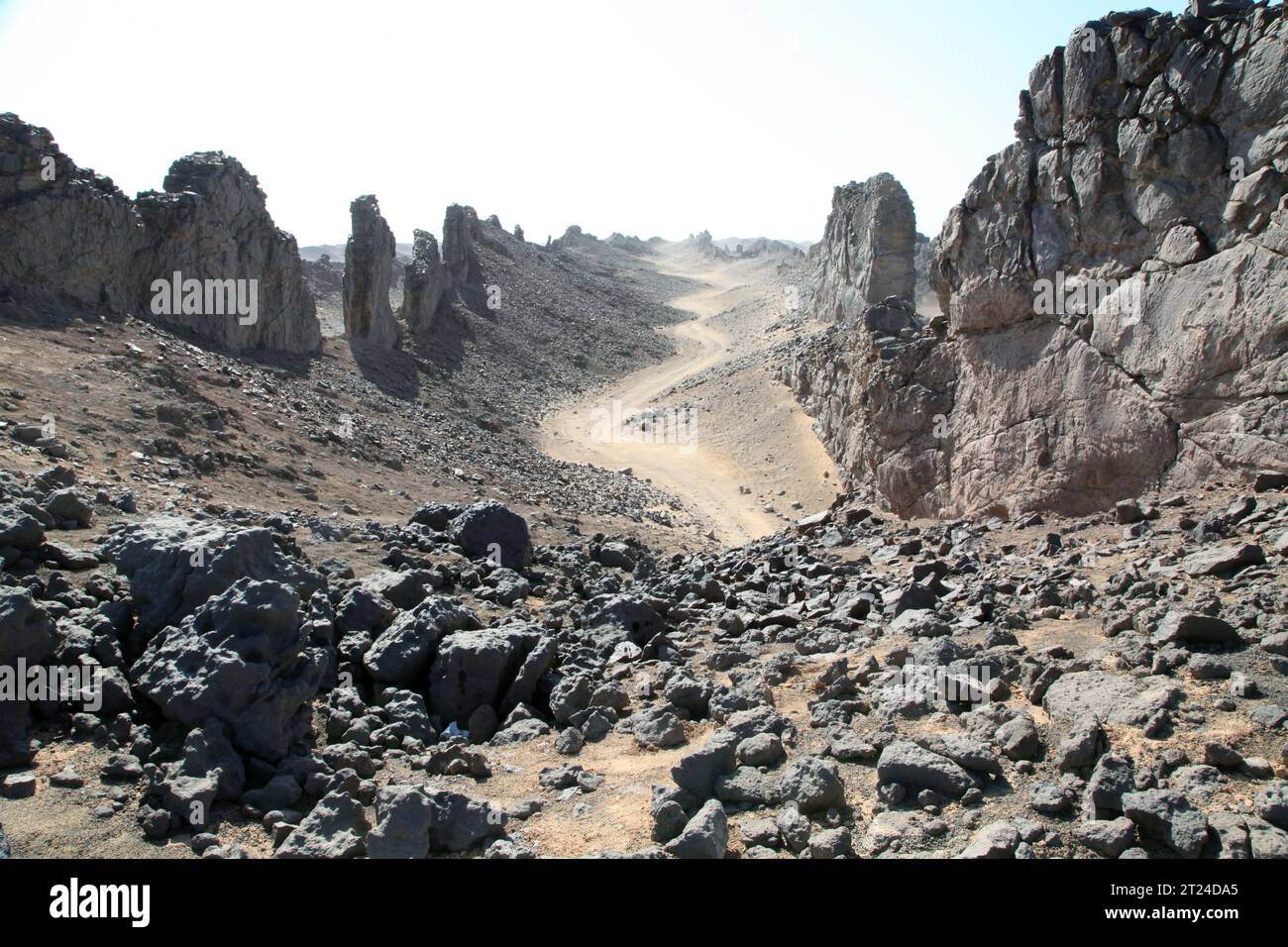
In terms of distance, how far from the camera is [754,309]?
67625 millimetres

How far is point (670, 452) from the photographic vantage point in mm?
35594

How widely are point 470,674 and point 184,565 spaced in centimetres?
285

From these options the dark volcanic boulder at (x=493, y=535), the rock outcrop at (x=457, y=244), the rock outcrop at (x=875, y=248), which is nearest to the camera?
the dark volcanic boulder at (x=493, y=535)

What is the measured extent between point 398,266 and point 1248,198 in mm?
61093

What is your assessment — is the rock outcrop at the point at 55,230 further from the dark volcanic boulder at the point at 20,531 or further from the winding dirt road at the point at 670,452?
the winding dirt road at the point at 670,452

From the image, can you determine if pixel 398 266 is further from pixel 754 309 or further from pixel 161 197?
pixel 161 197

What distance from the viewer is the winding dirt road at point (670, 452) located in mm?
27625

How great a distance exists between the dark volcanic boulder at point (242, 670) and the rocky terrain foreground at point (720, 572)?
32mm

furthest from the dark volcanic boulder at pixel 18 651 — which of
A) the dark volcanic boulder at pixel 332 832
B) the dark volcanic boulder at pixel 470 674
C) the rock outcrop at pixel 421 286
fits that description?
the rock outcrop at pixel 421 286

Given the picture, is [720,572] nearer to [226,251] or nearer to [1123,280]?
[1123,280]

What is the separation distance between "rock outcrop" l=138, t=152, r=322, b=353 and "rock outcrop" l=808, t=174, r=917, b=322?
25995 mm
